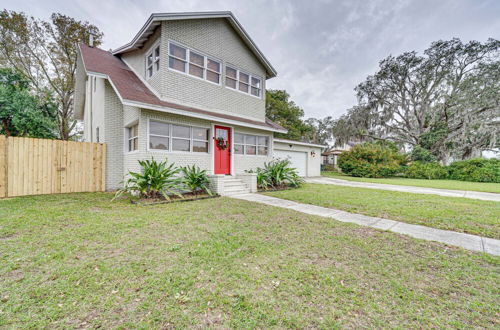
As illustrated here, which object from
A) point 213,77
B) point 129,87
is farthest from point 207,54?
point 129,87

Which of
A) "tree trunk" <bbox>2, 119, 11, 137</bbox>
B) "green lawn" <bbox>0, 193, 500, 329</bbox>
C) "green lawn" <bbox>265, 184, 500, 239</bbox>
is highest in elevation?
"tree trunk" <bbox>2, 119, 11, 137</bbox>

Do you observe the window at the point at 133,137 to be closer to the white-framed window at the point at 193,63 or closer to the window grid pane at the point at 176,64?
the window grid pane at the point at 176,64

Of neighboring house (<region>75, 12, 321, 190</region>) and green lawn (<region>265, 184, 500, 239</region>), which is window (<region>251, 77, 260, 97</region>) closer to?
neighboring house (<region>75, 12, 321, 190</region>)

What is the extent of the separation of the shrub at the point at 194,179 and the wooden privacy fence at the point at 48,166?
388 cm

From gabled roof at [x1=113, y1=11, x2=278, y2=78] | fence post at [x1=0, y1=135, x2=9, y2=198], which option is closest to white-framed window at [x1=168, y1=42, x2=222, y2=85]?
gabled roof at [x1=113, y1=11, x2=278, y2=78]

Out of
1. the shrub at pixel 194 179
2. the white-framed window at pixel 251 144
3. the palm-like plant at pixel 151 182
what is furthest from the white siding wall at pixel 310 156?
the palm-like plant at pixel 151 182

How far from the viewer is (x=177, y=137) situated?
26.8 feet

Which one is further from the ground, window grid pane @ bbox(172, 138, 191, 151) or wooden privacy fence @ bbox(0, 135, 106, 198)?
Answer: window grid pane @ bbox(172, 138, 191, 151)

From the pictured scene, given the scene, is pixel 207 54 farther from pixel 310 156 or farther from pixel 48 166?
pixel 310 156

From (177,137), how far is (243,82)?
182 inches

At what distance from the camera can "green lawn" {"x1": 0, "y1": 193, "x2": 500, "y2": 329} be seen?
180 cm

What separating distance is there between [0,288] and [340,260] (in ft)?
12.5

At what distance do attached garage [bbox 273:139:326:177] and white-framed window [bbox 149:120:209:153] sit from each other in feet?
22.4

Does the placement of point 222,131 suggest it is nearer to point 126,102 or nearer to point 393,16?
point 126,102
